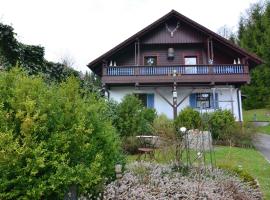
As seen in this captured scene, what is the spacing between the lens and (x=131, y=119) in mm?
15109

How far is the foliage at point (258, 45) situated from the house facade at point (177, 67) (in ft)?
36.0

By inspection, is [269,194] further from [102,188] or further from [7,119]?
[7,119]

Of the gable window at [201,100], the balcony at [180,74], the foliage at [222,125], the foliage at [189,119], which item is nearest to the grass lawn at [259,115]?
the gable window at [201,100]

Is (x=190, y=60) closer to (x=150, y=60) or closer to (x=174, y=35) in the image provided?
(x=174, y=35)

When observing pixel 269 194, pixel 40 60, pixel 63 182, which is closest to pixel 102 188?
pixel 63 182

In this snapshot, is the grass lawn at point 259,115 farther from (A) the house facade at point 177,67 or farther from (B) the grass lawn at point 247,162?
(B) the grass lawn at point 247,162

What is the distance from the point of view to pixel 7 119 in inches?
158

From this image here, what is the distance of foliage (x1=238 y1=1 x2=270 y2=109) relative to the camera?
3309 cm

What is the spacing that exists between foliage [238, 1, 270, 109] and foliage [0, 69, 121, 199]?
29867mm

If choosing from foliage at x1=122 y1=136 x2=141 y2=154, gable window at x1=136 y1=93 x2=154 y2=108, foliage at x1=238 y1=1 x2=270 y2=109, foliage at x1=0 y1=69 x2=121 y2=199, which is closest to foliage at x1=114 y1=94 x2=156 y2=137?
foliage at x1=122 y1=136 x2=141 y2=154

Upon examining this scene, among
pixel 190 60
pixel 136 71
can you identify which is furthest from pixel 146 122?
pixel 190 60

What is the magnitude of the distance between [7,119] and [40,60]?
1024cm

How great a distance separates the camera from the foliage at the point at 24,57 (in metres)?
11.6

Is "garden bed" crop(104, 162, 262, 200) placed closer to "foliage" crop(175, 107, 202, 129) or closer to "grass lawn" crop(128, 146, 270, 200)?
"grass lawn" crop(128, 146, 270, 200)
